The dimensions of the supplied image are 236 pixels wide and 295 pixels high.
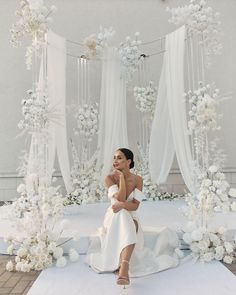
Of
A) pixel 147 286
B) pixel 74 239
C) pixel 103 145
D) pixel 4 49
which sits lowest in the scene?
pixel 147 286

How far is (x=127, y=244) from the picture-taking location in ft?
9.69

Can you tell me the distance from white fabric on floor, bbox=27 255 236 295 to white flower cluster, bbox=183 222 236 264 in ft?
0.46

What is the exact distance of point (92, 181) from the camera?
18.5 ft

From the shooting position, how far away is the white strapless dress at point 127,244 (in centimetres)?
307

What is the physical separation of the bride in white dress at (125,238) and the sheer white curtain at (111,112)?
6.66 ft

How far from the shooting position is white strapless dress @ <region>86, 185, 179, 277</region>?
307cm

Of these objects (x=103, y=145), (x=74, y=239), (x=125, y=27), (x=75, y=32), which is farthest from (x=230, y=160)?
(x=74, y=239)

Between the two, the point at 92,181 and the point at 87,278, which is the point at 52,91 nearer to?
the point at 92,181

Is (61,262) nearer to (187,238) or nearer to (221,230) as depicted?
(187,238)

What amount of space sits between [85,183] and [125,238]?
2.62m

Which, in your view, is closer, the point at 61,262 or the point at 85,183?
the point at 61,262

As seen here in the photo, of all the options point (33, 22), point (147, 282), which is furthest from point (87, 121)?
point (147, 282)

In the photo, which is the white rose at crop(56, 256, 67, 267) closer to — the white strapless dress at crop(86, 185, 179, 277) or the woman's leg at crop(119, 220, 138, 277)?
the white strapless dress at crop(86, 185, 179, 277)

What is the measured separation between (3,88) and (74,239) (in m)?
4.54
